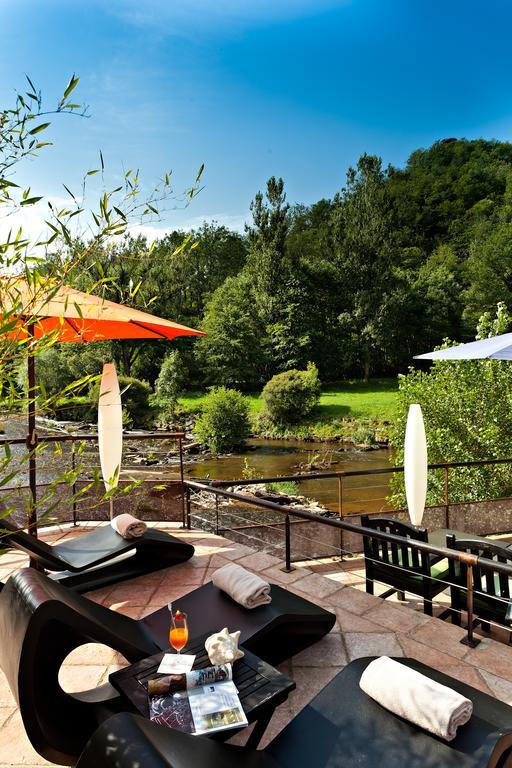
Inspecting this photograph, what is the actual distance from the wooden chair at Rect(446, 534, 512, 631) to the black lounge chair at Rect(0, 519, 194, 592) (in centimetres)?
216

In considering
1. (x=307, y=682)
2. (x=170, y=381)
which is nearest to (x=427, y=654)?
(x=307, y=682)

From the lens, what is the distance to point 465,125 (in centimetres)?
4366

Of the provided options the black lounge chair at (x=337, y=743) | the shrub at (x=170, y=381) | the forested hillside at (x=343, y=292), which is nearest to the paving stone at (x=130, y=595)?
the black lounge chair at (x=337, y=743)

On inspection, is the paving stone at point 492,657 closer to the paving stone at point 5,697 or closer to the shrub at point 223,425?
the paving stone at point 5,697

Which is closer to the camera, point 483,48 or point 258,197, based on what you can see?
point 483,48

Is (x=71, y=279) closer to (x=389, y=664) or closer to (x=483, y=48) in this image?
(x=389, y=664)

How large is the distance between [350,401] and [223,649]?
77.2 feet

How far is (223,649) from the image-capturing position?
2.06 metres

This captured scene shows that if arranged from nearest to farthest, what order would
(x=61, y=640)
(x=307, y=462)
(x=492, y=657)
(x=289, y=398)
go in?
(x=61, y=640), (x=492, y=657), (x=307, y=462), (x=289, y=398)

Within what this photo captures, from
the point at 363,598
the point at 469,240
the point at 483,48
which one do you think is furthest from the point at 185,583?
the point at 469,240

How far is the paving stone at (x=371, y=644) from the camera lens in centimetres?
282

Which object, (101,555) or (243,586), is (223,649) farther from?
(101,555)

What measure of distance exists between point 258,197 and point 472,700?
31.0 meters

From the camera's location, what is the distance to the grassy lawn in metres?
22.7
